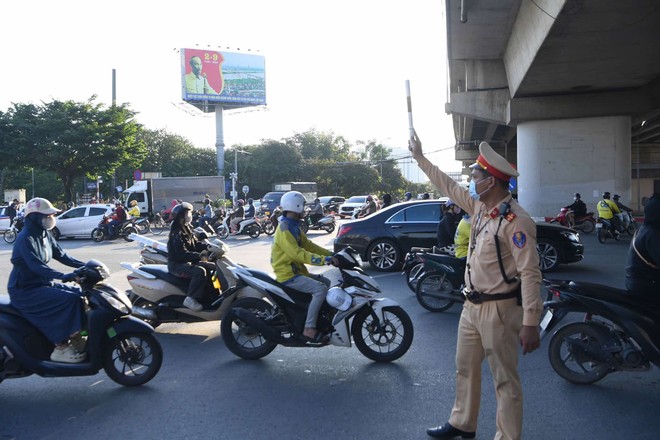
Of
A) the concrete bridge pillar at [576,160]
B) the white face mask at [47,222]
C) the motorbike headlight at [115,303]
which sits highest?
the concrete bridge pillar at [576,160]

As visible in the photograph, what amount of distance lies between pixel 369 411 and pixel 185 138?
6658 centimetres

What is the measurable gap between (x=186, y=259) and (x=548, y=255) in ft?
24.9

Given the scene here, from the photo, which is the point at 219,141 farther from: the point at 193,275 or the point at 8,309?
the point at 8,309

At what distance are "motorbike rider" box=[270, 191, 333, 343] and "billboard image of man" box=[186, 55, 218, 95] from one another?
5674 centimetres

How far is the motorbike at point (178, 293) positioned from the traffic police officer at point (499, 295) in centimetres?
348

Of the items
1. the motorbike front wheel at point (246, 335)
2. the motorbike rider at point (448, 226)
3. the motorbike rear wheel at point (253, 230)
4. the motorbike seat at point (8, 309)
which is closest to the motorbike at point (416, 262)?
the motorbike rider at point (448, 226)

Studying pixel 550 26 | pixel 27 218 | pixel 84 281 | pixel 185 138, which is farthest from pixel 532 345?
pixel 185 138

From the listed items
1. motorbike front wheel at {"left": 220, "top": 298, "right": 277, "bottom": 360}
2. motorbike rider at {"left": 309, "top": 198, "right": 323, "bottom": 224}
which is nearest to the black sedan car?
motorbike front wheel at {"left": 220, "top": 298, "right": 277, "bottom": 360}

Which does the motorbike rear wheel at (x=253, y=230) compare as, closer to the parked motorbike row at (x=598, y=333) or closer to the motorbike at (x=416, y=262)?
the motorbike at (x=416, y=262)

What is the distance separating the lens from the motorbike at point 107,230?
2159 cm

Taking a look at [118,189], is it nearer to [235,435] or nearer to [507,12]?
[507,12]

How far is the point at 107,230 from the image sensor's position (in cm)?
2173

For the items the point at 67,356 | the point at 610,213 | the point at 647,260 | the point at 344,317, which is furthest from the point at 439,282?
the point at 610,213

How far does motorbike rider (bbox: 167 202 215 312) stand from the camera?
22.3ft
